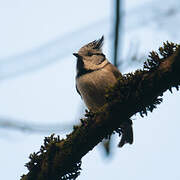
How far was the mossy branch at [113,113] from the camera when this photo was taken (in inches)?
84.7

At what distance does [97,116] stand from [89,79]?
2198 mm

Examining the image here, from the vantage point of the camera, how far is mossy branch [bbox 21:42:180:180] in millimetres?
→ 2152

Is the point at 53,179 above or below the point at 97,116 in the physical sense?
below

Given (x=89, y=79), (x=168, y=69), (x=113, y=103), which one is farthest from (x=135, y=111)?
(x=89, y=79)

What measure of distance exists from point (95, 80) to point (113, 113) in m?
2.25

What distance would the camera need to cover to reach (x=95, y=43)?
530 centimetres

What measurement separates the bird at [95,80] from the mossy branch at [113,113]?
1813 mm

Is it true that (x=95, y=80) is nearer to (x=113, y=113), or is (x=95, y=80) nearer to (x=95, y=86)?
(x=95, y=86)

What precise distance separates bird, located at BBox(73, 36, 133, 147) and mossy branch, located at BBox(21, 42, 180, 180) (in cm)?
181

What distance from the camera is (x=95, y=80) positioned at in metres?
4.53

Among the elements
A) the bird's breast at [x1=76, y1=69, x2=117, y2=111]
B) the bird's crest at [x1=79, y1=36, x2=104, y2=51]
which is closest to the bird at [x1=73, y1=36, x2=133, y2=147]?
the bird's breast at [x1=76, y1=69, x2=117, y2=111]

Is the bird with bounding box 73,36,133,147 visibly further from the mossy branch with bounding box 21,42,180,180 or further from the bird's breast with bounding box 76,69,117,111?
the mossy branch with bounding box 21,42,180,180

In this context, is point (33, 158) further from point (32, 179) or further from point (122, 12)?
point (122, 12)

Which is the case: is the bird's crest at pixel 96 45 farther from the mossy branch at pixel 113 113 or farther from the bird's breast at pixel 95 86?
the mossy branch at pixel 113 113
